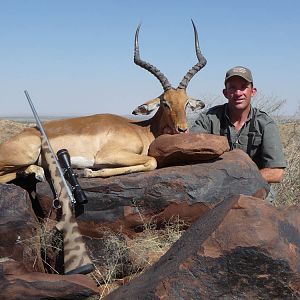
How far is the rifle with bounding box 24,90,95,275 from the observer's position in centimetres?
542

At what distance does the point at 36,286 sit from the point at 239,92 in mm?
4511

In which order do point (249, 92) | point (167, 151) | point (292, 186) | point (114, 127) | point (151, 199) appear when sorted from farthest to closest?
point (292, 186) < point (249, 92) < point (114, 127) < point (167, 151) < point (151, 199)

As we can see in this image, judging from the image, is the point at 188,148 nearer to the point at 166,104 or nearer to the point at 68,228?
A: the point at 166,104

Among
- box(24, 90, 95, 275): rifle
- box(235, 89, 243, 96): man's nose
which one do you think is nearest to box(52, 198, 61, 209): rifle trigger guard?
box(24, 90, 95, 275): rifle

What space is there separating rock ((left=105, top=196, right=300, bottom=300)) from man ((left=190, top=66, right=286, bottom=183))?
3.60 m

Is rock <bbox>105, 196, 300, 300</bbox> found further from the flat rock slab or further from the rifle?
the flat rock slab

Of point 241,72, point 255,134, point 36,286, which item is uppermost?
point 241,72

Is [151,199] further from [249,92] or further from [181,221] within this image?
[249,92]

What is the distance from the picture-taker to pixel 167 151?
651 centimetres

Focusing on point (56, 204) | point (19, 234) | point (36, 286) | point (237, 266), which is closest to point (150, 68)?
point (56, 204)

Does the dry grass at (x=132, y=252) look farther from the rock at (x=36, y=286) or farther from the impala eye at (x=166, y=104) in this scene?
the impala eye at (x=166, y=104)

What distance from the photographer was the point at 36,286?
15.8ft

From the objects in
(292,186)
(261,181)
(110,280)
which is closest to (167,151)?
(261,181)

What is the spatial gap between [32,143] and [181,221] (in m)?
2.31
